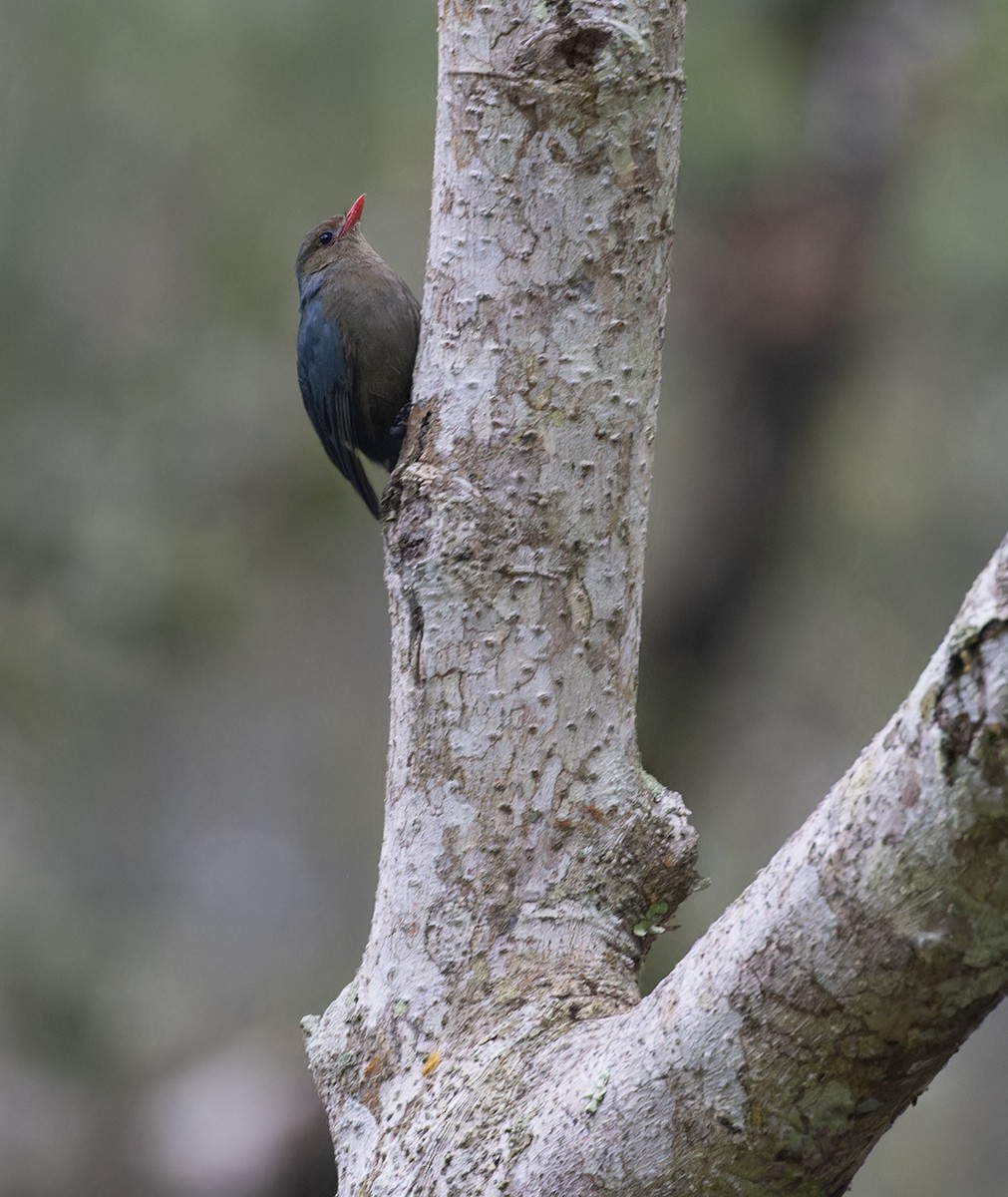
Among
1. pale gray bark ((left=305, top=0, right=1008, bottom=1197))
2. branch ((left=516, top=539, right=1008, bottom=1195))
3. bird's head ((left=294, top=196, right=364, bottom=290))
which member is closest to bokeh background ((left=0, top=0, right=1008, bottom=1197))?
bird's head ((left=294, top=196, right=364, bottom=290))

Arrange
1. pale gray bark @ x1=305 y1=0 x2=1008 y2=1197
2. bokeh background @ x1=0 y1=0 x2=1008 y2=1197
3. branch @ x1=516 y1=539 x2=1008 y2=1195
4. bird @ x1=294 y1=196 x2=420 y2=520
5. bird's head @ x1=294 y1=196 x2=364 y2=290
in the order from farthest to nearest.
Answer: bokeh background @ x1=0 y1=0 x2=1008 y2=1197
bird's head @ x1=294 y1=196 x2=364 y2=290
bird @ x1=294 y1=196 x2=420 y2=520
pale gray bark @ x1=305 y1=0 x2=1008 y2=1197
branch @ x1=516 y1=539 x2=1008 y2=1195

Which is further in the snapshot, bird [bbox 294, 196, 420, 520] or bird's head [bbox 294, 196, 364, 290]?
bird's head [bbox 294, 196, 364, 290]

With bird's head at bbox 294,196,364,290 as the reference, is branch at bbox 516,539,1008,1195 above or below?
below

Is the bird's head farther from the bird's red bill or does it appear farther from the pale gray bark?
the pale gray bark

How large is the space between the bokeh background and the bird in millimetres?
2086

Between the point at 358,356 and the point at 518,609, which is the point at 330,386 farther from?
the point at 518,609

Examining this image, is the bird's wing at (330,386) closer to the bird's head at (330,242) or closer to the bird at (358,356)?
the bird at (358,356)

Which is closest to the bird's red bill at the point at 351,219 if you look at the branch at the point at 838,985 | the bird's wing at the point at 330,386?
the bird's wing at the point at 330,386

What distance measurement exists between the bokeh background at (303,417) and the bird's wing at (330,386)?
212cm

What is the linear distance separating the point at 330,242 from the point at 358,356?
0.58 meters

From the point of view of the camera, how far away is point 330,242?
12.1 feet

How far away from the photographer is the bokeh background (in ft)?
17.6

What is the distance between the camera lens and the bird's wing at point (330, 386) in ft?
10.8

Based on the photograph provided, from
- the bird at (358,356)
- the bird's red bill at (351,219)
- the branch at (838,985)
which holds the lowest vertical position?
the branch at (838,985)
